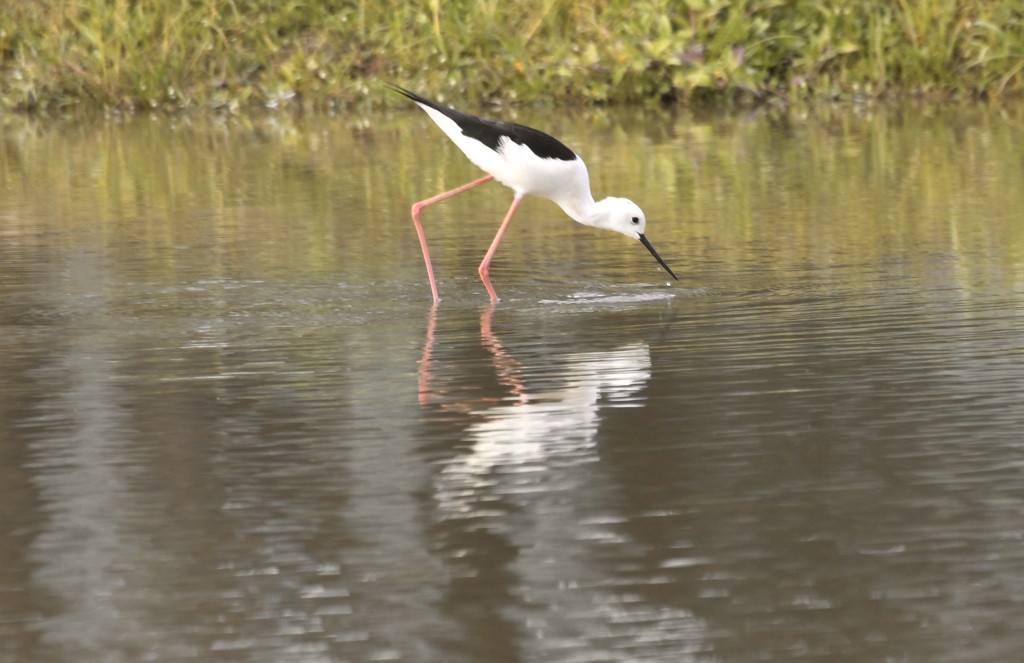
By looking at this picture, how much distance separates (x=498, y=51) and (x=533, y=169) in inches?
362

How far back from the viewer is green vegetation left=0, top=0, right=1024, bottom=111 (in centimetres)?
1584

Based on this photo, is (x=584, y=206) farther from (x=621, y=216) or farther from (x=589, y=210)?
(x=621, y=216)

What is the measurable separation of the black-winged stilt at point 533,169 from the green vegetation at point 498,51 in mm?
7823

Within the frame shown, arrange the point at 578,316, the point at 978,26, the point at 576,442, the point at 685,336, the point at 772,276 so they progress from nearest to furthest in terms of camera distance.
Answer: the point at 576,442
the point at 685,336
the point at 578,316
the point at 772,276
the point at 978,26

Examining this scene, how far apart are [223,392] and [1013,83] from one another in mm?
11887

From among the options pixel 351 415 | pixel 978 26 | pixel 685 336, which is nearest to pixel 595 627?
pixel 351 415

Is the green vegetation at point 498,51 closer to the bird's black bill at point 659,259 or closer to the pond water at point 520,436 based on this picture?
the pond water at point 520,436

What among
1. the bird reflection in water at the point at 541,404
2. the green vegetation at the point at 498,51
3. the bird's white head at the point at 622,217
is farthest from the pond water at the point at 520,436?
the green vegetation at the point at 498,51

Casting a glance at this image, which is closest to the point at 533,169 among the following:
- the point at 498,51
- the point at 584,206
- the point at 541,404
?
the point at 584,206

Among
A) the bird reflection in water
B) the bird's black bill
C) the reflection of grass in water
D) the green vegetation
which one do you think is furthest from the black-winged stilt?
the green vegetation

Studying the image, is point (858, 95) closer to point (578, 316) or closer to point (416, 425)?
point (578, 316)

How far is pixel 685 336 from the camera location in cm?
634

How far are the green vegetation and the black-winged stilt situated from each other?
25.7 ft

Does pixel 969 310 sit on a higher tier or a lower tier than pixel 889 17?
lower
